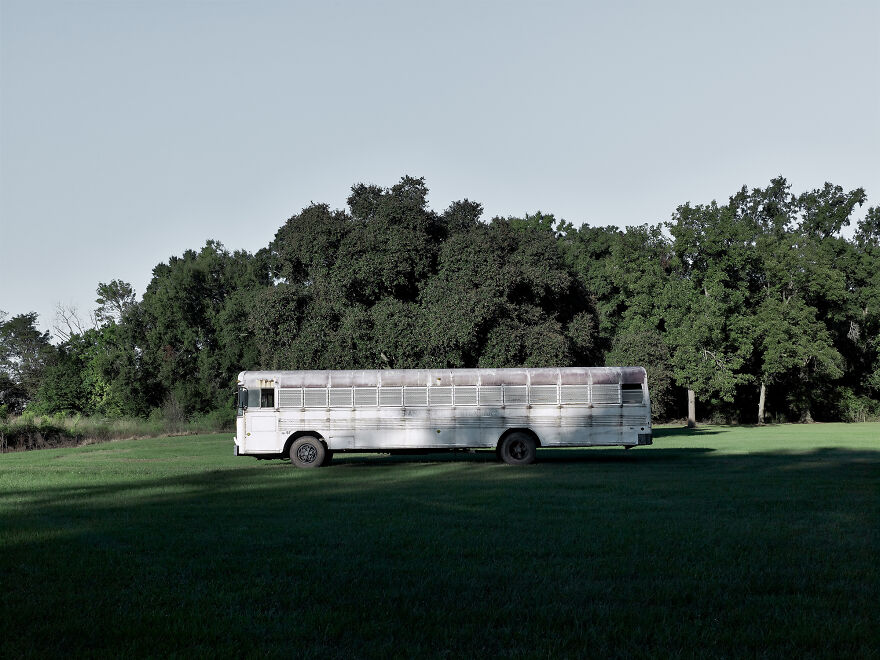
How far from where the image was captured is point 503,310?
35938 mm

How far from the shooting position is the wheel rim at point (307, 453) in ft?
83.8

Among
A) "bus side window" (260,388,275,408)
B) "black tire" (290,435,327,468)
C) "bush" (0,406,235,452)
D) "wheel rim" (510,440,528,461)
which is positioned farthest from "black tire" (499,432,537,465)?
"bush" (0,406,235,452)

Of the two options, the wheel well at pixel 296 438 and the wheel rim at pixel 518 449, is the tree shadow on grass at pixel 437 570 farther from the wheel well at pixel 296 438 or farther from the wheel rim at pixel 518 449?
the wheel well at pixel 296 438

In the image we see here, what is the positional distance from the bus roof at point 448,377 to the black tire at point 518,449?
1.66 meters

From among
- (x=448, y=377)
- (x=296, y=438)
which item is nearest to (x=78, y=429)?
(x=296, y=438)

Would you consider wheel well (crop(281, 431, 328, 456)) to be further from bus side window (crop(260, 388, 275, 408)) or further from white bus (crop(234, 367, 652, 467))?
bus side window (crop(260, 388, 275, 408))

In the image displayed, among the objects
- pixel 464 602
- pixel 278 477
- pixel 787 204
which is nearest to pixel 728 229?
pixel 787 204

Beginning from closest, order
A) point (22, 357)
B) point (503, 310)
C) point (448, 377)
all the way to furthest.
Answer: point (448, 377), point (503, 310), point (22, 357)

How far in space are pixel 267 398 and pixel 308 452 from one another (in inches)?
81.7

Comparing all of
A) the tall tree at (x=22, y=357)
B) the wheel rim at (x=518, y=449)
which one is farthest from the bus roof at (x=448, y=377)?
the tall tree at (x=22, y=357)

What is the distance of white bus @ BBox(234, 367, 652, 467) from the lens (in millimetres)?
25516

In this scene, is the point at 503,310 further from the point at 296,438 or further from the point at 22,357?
the point at 22,357

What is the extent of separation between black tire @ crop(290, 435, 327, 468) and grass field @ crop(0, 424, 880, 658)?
7.25 metres

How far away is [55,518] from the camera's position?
43.2 feet
